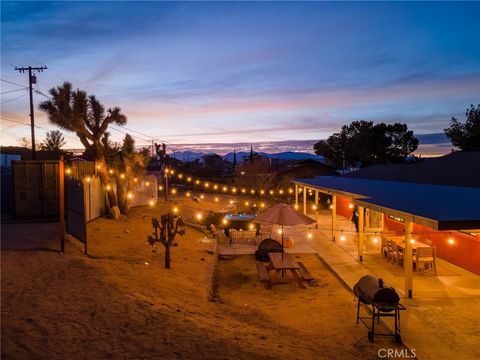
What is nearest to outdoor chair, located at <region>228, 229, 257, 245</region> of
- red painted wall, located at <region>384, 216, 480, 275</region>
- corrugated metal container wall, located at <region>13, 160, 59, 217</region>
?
red painted wall, located at <region>384, 216, 480, 275</region>

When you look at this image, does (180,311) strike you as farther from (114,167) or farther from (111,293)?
(114,167)

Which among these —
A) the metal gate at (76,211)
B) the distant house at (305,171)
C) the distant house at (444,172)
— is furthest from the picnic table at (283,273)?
the distant house at (305,171)

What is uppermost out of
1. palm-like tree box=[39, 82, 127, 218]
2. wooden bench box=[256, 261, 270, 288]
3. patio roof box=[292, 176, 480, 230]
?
palm-like tree box=[39, 82, 127, 218]

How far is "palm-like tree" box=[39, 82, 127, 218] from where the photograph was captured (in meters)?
13.9

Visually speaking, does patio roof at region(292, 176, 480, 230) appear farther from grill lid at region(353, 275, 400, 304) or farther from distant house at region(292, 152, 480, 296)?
grill lid at region(353, 275, 400, 304)

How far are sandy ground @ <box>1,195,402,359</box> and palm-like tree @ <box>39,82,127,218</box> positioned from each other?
5396 millimetres

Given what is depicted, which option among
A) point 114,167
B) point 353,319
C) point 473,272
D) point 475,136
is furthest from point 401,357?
point 475,136

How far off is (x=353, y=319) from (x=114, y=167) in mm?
12497

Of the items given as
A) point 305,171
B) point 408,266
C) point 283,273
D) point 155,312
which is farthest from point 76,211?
point 305,171

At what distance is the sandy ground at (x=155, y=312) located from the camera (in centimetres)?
500

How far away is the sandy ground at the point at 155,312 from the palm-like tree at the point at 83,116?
17.7ft

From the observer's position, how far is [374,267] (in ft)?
36.9

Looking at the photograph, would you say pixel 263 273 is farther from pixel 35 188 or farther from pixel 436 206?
pixel 35 188

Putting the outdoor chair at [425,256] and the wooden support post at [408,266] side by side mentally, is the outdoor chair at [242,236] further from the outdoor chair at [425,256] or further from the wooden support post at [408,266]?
the wooden support post at [408,266]
